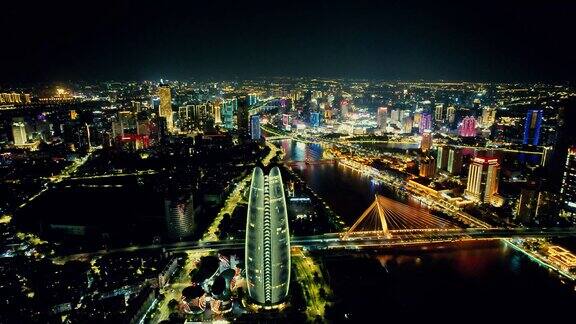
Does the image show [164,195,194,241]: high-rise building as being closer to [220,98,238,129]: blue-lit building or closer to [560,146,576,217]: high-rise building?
[560,146,576,217]: high-rise building

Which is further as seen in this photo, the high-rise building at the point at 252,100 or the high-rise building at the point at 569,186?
the high-rise building at the point at 252,100

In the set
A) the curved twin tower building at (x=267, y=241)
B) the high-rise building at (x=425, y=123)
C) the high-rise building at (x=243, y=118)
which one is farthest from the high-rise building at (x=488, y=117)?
the curved twin tower building at (x=267, y=241)

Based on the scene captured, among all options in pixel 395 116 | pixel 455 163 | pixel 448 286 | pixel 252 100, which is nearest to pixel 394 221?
pixel 448 286

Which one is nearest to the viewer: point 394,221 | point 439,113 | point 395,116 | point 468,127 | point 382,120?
point 394,221

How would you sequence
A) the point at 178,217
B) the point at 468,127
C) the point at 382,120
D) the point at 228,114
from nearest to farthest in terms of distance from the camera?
1. the point at 178,217
2. the point at 468,127
3. the point at 382,120
4. the point at 228,114

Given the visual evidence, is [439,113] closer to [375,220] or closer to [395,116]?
[395,116]

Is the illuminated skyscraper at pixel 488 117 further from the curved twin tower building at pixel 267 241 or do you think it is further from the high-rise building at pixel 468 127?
the curved twin tower building at pixel 267 241
